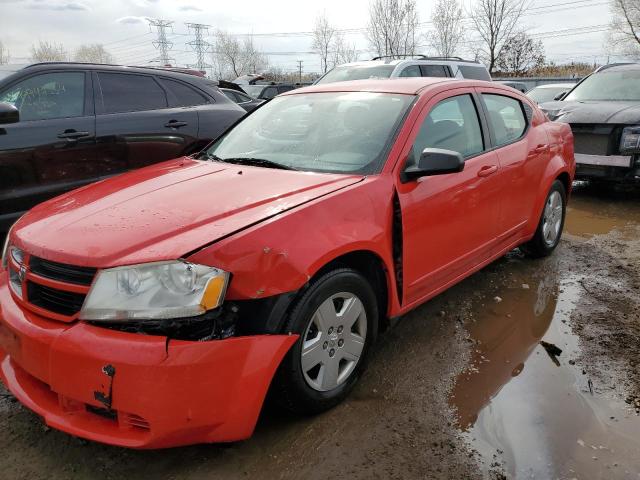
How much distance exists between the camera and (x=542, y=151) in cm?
424

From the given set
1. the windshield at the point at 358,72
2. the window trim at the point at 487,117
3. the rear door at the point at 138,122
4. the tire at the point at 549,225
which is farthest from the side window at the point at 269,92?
the window trim at the point at 487,117

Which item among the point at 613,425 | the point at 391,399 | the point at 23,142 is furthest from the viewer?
the point at 23,142

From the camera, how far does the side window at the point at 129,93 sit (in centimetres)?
475

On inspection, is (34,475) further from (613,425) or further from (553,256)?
(553,256)

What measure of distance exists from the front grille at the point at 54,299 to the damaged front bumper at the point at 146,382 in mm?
63

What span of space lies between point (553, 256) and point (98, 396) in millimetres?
4187

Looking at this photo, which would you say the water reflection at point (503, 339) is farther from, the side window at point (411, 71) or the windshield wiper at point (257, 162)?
the side window at point (411, 71)

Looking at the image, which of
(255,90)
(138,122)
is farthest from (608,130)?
(255,90)

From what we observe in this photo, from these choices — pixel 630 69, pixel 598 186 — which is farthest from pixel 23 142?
pixel 630 69

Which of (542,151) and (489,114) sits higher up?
(489,114)

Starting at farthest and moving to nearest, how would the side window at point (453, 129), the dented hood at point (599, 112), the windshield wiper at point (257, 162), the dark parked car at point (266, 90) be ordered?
the dark parked car at point (266, 90) < the dented hood at point (599, 112) < the side window at point (453, 129) < the windshield wiper at point (257, 162)

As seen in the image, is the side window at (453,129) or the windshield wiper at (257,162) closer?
the windshield wiper at (257,162)

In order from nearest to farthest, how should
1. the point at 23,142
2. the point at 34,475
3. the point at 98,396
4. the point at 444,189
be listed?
the point at 98,396, the point at 34,475, the point at 444,189, the point at 23,142

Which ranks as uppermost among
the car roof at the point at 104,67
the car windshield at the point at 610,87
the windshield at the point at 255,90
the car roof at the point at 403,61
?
the car roof at the point at 403,61
